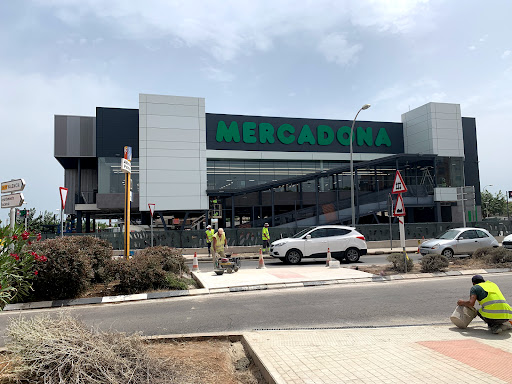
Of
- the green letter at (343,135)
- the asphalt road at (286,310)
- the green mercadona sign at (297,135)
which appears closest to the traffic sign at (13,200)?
the asphalt road at (286,310)

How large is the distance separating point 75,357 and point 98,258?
765 cm

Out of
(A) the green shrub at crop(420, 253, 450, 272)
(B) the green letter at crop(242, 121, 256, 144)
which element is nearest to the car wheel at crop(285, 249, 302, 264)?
(A) the green shrub at crop(420, 253, 450, 272)

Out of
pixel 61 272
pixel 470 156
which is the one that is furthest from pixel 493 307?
pixel 470 156

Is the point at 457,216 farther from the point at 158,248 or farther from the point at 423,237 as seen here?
the point at 158,248

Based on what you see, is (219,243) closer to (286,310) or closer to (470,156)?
(286,310)

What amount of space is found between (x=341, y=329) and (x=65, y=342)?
4.26 meters

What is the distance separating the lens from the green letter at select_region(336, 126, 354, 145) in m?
36.2

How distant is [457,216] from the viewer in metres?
36.3

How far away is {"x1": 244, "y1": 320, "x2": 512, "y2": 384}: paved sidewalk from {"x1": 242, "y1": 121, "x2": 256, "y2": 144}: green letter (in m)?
28.4

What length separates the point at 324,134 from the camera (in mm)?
36031

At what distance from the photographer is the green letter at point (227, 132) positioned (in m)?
32.8

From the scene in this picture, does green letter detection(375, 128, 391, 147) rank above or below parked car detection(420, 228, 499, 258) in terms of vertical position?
above

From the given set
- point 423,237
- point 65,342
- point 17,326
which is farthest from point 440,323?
point 423,237

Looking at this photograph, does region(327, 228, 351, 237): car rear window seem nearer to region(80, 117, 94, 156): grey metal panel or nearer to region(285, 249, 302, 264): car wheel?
region(285, 249, 302, 264): car wheel
